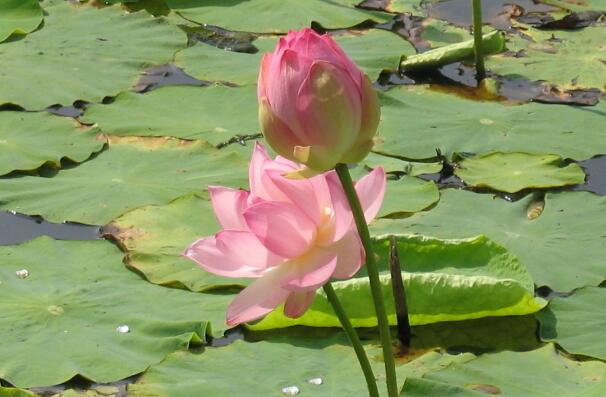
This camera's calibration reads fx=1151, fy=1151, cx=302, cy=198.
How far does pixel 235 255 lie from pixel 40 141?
1.61 meters

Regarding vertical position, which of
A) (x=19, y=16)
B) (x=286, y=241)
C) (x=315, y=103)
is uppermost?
(x=315, y=103)

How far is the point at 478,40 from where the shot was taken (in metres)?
3.13

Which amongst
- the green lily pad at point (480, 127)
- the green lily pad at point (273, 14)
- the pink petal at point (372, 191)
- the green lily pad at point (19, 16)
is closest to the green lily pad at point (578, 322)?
the green lily pad at point (480, 127)

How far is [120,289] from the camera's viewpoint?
214 centimetres

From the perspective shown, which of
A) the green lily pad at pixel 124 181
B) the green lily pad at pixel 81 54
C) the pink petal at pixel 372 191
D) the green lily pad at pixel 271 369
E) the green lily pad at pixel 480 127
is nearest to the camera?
the pink petal at pixel 372 191

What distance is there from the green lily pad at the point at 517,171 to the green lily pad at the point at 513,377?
2.23 ft

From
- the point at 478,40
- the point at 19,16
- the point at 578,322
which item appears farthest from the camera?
the point at 19,16

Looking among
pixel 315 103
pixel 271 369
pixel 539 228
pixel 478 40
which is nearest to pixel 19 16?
pixel 478 40

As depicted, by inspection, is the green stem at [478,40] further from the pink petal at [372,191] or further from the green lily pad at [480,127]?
the pink petal at [372,191]

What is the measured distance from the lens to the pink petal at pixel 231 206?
1.23m

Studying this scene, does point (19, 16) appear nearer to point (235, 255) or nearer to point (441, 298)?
point (441, 298)

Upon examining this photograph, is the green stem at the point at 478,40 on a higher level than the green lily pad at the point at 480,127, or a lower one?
higher

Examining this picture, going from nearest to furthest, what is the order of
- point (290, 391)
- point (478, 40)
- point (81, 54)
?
1. point (290, 391)
2. point (478, 40)
3. point (81, 54)

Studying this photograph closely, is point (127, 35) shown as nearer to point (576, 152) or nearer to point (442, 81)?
point (442, 81)
